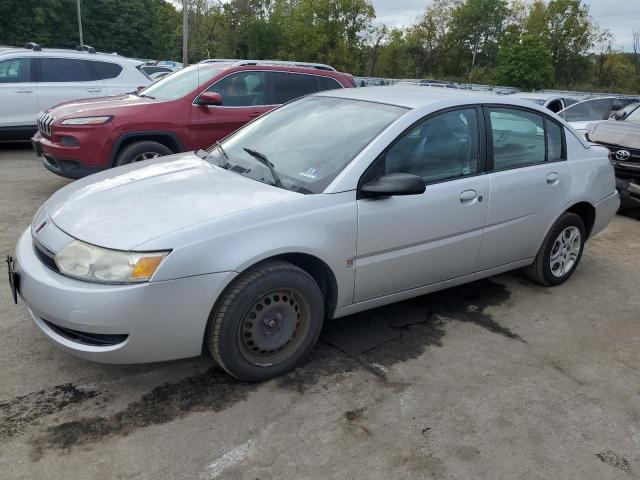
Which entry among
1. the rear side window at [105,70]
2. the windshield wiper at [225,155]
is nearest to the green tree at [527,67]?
the rear side window at [105,70]

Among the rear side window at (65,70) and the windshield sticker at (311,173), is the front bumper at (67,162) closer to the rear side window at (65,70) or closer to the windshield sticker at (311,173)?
the rear side window at (65,70)

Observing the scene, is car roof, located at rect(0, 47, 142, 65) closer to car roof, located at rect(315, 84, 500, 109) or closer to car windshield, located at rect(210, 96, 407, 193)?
Answer: car windshield, located at rect(210, 96, 407, 193)

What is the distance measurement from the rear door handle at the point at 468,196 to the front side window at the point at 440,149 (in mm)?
130

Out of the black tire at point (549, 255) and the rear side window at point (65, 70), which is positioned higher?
the rear side window at point (65, 70)

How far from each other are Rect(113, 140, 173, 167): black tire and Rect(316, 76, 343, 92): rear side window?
2371 millimetres

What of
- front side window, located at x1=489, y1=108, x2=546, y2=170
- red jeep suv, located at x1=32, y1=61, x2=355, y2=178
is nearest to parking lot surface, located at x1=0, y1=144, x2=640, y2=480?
front side window, located at x1=489, y1=108, x2=546, y2=170

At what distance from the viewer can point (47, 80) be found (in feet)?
30.6

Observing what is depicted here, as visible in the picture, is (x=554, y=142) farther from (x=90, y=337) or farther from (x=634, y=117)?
(x=634, y=117)

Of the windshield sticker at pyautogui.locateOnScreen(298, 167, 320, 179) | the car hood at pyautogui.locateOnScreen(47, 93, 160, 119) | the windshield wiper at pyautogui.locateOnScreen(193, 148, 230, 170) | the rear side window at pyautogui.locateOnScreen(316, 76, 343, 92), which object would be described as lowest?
the windshield wiper at pyautogui.locateOnScreen(193, 148, 230, 170)

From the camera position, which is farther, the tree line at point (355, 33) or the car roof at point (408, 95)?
the tree line at point (355, 33)

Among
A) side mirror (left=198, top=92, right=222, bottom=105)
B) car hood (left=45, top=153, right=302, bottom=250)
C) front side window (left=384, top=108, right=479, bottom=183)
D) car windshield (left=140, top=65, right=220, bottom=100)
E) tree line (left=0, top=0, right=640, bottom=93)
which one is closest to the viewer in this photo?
car hood (left=45, top=153, right=302, bottom=250)

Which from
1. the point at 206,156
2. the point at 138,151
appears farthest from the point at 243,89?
the point at 206,156

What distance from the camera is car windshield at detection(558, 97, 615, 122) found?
11070mm

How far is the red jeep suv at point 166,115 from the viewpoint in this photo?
20.8 feet
